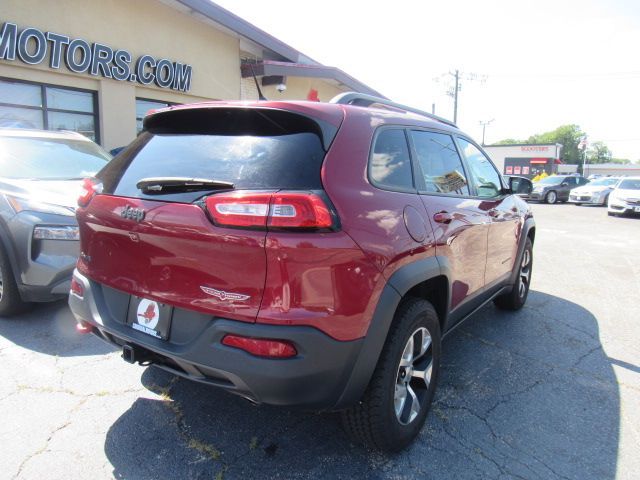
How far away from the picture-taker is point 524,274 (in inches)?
191

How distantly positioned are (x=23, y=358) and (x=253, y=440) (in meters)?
1.98

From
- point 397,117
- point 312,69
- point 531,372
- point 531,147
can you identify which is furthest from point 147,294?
Answer: point 531,147

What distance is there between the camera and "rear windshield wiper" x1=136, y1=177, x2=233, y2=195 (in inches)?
78.0

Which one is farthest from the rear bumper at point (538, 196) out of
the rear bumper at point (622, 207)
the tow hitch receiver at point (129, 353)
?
the tow hitch receiver at point (129, 353)

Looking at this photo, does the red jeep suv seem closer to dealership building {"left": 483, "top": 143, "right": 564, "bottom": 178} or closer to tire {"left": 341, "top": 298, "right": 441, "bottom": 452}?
tire {"left": 341, "top": 298, "right": 441, "bottom": 452}

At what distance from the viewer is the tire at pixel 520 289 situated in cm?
462

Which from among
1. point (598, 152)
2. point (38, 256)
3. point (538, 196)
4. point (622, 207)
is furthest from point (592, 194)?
point (598, 152)

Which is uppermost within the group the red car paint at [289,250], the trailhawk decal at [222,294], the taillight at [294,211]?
the taillight at [294,211]

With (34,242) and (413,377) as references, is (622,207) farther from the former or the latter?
(34,242)

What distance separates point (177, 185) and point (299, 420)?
1.54 metres

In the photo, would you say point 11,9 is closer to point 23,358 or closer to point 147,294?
point 23,358

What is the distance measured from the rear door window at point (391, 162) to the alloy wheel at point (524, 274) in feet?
8.96

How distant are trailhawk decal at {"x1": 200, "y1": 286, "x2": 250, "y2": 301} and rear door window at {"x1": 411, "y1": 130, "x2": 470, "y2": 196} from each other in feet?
4.41

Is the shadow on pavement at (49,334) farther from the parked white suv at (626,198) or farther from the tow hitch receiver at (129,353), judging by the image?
the parked white suv at (626,198)
